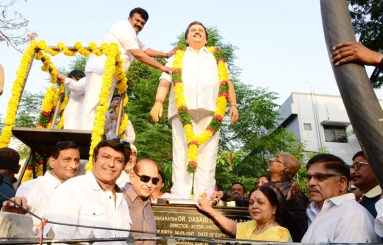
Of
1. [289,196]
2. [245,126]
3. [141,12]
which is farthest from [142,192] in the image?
[245,126]

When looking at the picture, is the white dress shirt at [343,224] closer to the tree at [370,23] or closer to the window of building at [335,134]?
the tree at [370,23]

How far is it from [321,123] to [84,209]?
2575cm

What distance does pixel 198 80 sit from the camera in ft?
19.8

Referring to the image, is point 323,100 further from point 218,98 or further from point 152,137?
point 218,98

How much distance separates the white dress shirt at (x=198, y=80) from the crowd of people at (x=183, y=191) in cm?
4

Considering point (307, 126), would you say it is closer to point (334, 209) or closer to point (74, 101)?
point (74, 101)

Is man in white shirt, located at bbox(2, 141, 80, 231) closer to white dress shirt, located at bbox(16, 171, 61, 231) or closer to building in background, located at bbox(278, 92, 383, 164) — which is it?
white dress shirt, located at bbox(16, 171, 61, 231)

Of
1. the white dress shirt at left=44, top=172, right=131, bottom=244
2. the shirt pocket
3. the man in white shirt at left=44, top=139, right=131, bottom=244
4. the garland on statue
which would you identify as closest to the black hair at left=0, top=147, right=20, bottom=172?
the man in white shirt at left=44, top=139, right=131, bottom=244

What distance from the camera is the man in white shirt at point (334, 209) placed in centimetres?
258

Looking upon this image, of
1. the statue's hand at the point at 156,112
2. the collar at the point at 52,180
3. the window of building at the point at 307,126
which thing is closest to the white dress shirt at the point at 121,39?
the statue's hand at the point at 156,112

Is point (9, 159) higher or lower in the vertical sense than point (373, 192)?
higher

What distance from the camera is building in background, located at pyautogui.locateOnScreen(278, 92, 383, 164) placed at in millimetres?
26125

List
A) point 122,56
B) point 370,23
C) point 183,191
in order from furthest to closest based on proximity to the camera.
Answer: point 370,23 → point 122,56 → point 183,191

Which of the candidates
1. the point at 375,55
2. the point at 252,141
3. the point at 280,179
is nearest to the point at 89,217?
the point at 375,55
